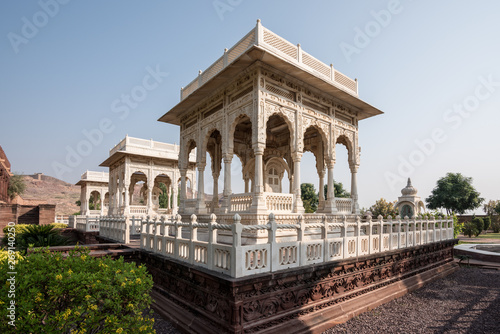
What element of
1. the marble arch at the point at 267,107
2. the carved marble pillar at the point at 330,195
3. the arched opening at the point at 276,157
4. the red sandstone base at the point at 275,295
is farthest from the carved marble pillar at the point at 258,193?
the arched opening at the point at 276,157

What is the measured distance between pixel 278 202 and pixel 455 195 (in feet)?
155

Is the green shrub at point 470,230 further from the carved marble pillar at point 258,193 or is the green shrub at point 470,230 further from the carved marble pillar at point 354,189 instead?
the carved marble pillar at point 258,193

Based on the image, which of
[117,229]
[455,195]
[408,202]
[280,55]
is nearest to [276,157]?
[280,55]

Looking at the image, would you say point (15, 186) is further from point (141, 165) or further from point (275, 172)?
point (275, 172)

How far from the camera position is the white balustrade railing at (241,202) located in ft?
30.9

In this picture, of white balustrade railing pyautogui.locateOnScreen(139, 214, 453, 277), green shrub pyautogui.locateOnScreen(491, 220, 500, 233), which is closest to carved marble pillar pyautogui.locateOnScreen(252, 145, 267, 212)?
white balustrade railing pyautogui.locateOnScreen(139, 214, 453, 277)

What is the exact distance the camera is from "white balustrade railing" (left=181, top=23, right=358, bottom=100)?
8969 millimetres

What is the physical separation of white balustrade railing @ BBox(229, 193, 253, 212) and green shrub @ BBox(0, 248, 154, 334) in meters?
5.56

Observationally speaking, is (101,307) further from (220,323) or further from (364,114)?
(364,114)

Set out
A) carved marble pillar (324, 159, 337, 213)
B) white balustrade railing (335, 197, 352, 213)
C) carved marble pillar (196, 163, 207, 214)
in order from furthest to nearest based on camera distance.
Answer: white balustrade railing (335, 197, 352, 213) < carved marble pillar (196, 163, 207, 214) < carved marble pillar (324, 159, 337, 213)

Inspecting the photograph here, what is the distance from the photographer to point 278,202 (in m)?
9.59

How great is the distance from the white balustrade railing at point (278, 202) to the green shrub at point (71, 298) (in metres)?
5.71

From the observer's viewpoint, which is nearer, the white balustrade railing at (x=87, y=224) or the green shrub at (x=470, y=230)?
the white balustrade railing at (x=87, y=224)

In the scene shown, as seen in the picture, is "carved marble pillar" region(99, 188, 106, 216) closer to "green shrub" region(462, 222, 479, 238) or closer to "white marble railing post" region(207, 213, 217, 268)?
"white marble railing post" region(207, 213, 217, 268)
